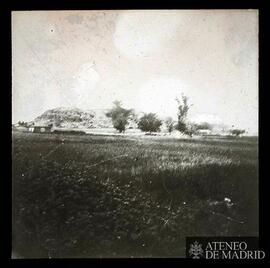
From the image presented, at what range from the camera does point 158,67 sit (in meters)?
3.15

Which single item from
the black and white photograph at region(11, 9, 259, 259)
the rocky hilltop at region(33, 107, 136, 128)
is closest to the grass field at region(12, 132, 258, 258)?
the black and white photograph at region(11, 9, 259, 259)

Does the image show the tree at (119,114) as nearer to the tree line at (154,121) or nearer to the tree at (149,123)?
the tree line at (154,121)

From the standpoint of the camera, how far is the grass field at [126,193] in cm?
309

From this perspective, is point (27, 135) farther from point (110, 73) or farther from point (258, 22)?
point (258, 22)

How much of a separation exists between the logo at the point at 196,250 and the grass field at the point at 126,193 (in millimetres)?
96

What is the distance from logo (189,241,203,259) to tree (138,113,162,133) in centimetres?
112

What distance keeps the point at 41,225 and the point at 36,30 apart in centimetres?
183

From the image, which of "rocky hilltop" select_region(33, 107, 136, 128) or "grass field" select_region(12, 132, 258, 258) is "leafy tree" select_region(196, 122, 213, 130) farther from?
"rocky hilltop" select_region(33, 107, 136, 128)

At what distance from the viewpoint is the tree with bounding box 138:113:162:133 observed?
3146mm

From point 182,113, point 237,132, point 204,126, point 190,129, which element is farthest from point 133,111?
point 237,132

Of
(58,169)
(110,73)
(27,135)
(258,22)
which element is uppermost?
(258,22)

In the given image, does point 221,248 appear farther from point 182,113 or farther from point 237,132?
point 182,113

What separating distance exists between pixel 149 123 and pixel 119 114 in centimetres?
30
